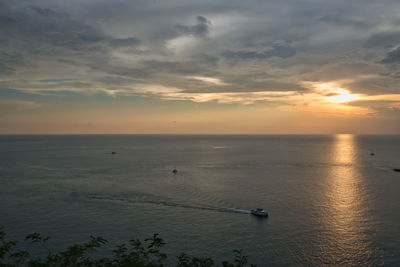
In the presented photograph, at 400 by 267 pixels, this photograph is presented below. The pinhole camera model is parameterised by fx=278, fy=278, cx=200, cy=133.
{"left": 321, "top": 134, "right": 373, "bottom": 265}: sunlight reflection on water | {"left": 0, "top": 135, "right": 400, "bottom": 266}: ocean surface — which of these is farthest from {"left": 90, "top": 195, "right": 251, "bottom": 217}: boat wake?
{"left": 321, "top": 134, "right": 373, "bottom": 265}: sunlight reflection on water

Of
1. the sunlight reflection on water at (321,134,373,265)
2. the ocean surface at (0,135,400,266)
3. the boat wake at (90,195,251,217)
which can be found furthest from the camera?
the boat wake at (90,195,251,217)

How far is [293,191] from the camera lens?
386 feet

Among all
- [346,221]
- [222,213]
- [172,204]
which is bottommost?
[346,221]

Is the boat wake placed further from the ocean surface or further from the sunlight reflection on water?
the sunlight reflection on water

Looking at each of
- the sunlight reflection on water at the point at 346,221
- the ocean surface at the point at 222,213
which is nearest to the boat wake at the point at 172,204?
the ocean surface at the point at 222,213

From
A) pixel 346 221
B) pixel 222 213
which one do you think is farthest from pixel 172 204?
pixel 346 221

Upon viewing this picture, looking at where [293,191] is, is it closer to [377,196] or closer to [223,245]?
[377,196]

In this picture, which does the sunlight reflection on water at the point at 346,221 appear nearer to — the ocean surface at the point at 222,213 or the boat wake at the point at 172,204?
the ocean surface at the point at 222,213

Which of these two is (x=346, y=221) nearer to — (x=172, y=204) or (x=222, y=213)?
(x=222, y=213)

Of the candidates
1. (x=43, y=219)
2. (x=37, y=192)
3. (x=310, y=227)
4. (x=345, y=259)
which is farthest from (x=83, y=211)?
(x=345, y=259)

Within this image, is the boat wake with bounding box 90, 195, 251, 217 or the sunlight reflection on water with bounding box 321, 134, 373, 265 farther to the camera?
the boat wake with bounding box 90, 195, 251, 217

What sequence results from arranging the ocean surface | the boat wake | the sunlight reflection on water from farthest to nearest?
the boat wake
the ocean surface
the sunlight reflection on water

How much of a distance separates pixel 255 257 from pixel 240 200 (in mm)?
41788

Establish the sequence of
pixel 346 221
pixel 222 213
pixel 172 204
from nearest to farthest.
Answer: pixel 346 221
pixel 222 213
pixel 172 204
